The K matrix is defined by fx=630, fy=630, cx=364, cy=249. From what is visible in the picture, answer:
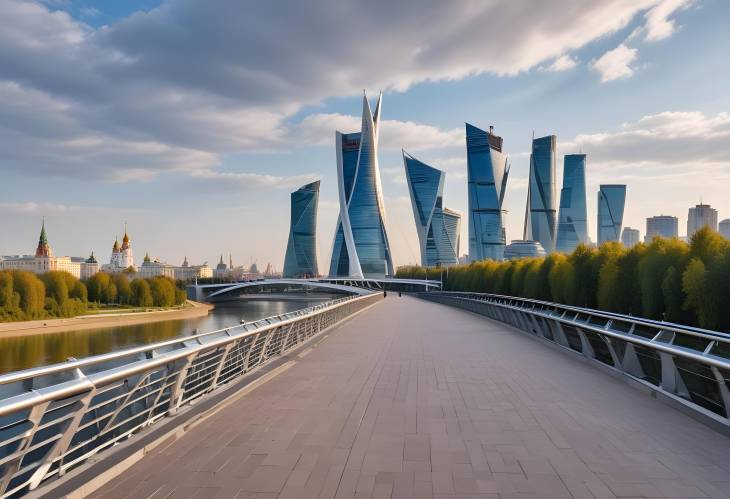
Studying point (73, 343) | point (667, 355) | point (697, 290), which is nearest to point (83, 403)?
point (667, 355)

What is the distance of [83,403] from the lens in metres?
4.07

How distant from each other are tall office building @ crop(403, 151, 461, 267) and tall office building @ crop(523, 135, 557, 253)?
2952 cm

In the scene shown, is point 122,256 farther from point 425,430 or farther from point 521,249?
point 425,430

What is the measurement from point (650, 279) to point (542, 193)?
5723 inches

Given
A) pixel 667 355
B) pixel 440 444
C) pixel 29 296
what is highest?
pixel 667 355

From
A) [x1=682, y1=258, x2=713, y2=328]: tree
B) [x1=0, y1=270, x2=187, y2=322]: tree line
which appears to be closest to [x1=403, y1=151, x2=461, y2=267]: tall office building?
[x1=0, y1=270, x2=187, y2=322]: tree line

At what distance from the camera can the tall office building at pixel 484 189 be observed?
473 feet

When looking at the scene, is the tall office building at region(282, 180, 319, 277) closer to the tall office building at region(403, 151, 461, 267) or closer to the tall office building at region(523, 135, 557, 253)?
the tall office building at region(403, 151, 461, 267)

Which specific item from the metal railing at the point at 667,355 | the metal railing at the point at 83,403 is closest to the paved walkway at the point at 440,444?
the metal railing at the point at 667,355

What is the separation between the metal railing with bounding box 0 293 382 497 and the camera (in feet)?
11.9

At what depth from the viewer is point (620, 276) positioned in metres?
31.5

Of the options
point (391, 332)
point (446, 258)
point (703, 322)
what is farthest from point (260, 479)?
point (446, 258)

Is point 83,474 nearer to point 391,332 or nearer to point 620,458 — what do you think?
point 620,458

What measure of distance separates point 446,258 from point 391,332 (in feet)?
452
